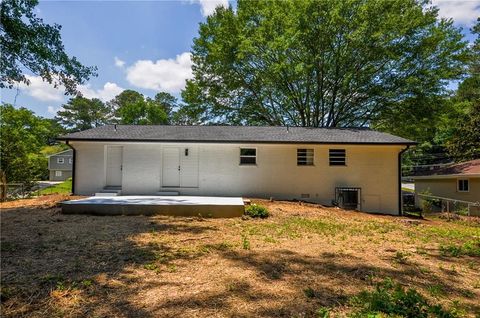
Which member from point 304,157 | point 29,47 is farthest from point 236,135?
point 29,47

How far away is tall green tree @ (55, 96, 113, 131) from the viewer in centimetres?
5969

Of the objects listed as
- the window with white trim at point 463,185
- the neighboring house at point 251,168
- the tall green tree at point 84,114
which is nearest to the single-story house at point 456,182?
the window with white trim at point 463,185

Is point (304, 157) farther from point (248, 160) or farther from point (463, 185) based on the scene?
point (463, 185)

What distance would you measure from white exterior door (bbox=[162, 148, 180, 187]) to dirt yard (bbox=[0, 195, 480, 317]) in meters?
4.92

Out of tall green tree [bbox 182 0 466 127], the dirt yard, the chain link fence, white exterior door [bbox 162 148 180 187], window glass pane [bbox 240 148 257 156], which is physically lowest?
the chain link fence

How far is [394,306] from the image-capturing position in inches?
117

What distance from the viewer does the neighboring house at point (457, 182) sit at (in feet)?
54.8

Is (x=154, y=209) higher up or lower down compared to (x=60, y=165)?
lower down

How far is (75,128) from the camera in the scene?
60719 mm

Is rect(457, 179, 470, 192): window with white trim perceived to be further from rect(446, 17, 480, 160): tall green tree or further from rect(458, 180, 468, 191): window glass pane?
rect(446, 17, 480, 160): tall green tree

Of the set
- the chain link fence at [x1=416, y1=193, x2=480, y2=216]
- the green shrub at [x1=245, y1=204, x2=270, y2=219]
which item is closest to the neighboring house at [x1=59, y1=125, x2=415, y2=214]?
the green shrub at [x1=245, y1=204, x2=270, y2=219]

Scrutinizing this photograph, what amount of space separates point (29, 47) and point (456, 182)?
74.5ft

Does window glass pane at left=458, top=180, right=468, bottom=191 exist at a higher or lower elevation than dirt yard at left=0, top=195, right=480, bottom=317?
higher

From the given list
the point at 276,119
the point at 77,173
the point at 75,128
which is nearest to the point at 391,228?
the point at 77,173
